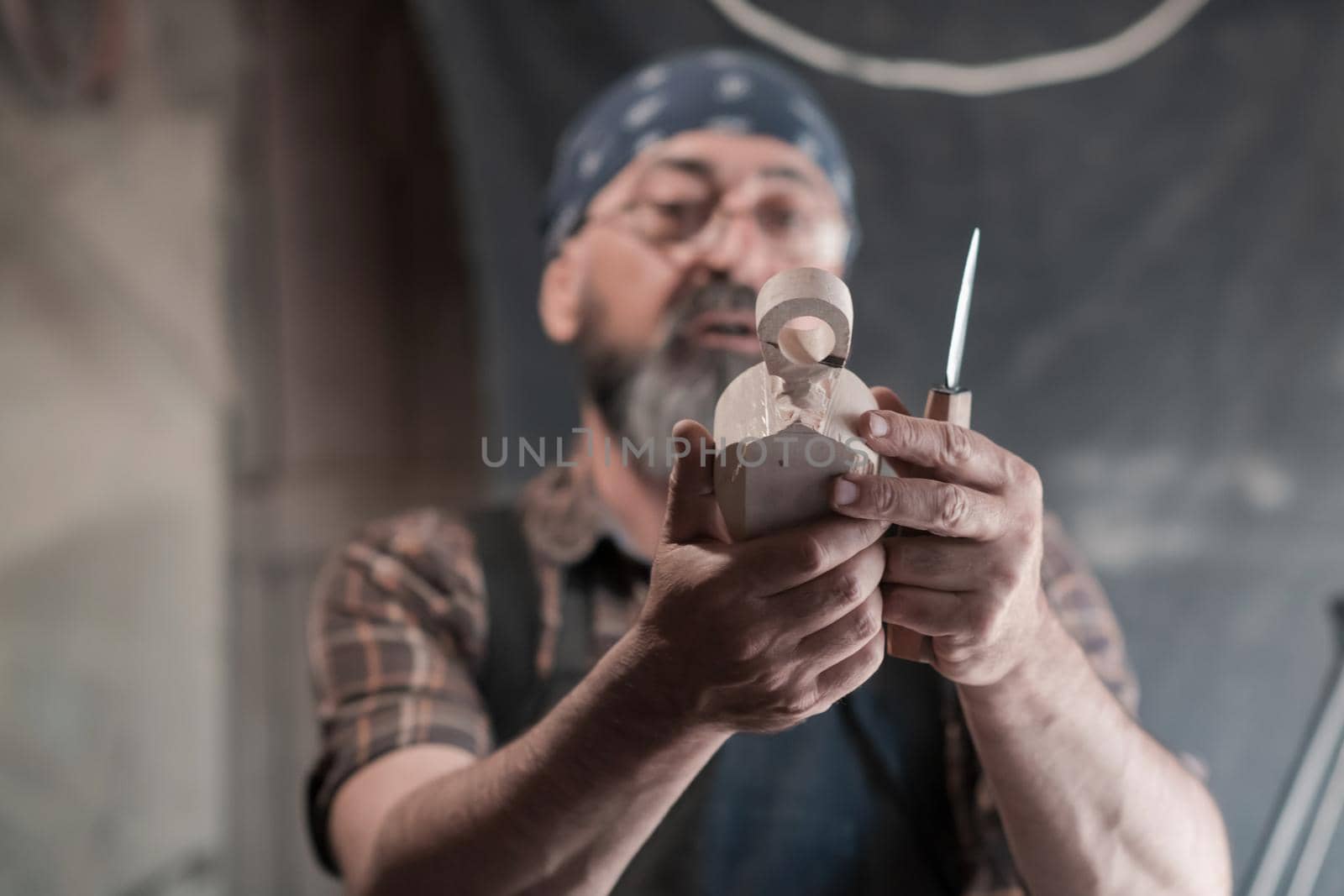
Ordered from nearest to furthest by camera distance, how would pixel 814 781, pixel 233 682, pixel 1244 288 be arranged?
pixel 814 781, pixel 1244 288, pixel 233 682

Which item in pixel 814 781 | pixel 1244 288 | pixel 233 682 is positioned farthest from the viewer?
pixel 233 682

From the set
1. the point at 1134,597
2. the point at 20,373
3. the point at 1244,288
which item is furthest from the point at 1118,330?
the point at 20,373

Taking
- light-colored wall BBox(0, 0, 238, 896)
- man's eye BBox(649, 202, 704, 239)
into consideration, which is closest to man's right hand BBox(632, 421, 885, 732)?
man's eye BBox(649, 202, 704, 239)

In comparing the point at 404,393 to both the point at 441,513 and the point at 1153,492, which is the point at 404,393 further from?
the point at 1153,492

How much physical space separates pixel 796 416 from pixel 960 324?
0.05 m

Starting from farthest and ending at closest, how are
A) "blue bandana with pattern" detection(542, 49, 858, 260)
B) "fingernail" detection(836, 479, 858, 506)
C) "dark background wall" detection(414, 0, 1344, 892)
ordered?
"dark background wall" detection(414, 0, 1344, 892) < "blue bandana with pattern" detection(542, 49, 858, 260) < "fingernail" detection(836, 479, 858, 506)

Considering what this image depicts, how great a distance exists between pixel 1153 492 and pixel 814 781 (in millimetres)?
434

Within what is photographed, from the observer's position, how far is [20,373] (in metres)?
0.75

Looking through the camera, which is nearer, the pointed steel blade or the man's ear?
the pointed steel blade

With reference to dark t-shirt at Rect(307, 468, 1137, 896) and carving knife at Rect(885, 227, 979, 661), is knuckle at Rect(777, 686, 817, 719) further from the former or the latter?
dark t-shirt at Rect(307, 468, 1137, 896)

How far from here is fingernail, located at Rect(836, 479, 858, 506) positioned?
0.23 meters

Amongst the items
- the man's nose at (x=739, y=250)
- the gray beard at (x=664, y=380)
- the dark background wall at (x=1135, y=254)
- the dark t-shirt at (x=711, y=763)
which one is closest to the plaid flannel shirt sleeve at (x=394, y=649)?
the dark t-shirt at (x=711, y=763)

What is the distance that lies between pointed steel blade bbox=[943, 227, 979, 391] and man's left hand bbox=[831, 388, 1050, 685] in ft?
0.05

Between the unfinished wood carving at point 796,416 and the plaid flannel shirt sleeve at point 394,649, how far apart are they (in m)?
0.28
